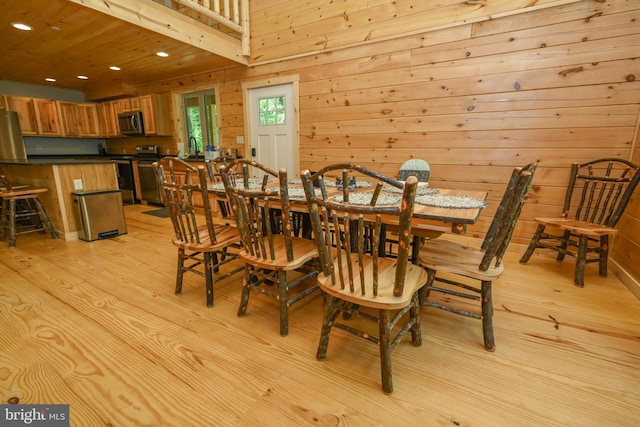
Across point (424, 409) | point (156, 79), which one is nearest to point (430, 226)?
point (424, 409)

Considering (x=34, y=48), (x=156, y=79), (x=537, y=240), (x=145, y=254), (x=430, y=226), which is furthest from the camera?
(x=156, y=79)

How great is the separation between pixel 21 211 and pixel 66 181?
69cm

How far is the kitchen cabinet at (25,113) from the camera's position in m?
5.12

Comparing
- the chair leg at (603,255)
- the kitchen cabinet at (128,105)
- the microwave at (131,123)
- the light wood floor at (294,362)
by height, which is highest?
the kitchen cabinet at (128,105)

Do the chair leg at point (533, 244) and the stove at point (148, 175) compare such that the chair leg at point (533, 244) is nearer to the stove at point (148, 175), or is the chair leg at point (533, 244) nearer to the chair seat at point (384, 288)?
the chair seat at point (384, 288)

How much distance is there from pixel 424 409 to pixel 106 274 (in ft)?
8.22

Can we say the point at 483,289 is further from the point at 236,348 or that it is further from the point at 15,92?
the point at 15,92

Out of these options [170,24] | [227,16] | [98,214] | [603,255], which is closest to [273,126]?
[227,16]

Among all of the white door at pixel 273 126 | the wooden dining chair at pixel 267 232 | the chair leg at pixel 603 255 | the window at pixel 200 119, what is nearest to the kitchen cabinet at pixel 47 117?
the window at pixel 200 119

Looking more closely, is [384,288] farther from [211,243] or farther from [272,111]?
[272,111]

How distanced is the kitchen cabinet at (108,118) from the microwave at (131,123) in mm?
333

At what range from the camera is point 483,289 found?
4.70 ft

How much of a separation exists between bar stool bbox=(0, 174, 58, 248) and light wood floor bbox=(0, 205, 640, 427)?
1387 millimetres

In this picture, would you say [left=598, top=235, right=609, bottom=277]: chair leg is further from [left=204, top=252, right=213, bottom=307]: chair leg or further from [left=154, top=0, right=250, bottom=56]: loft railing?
[left=154, top=0, right=250, bottom=56]: loft railing
